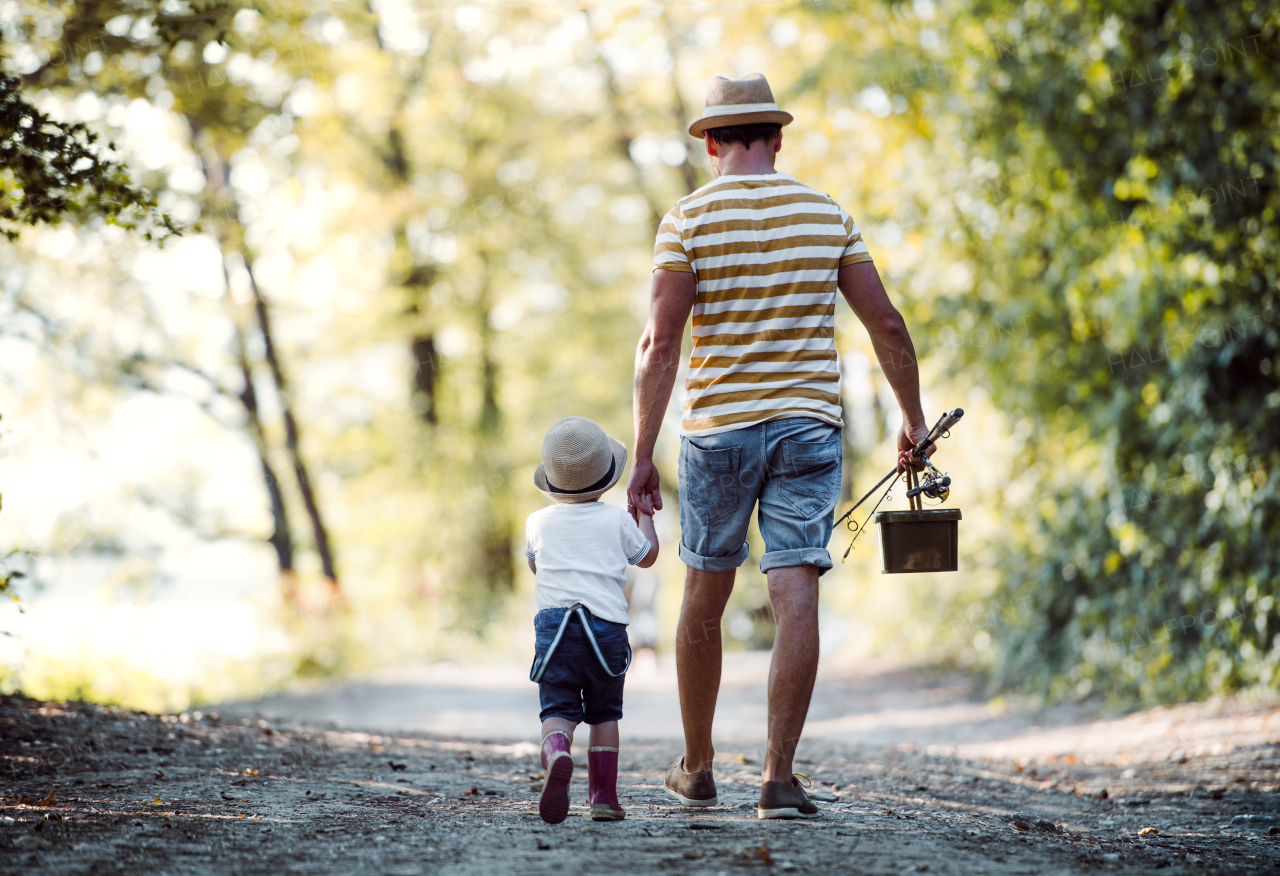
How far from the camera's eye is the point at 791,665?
10.7 ft

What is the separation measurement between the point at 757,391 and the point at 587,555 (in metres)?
0.72

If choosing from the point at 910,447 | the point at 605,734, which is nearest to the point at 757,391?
the point at 910,447

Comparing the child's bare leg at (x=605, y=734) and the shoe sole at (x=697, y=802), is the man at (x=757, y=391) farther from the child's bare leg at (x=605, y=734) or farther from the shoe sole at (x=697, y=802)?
the child's bare leg at (x=605, y=734)

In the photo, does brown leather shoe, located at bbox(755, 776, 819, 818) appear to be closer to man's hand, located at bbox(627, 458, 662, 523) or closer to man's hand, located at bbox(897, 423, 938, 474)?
man's hand, located at bbox(627, 458, 662, 523)

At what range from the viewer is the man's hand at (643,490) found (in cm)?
336

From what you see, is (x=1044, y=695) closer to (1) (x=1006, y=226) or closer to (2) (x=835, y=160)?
(1) (x=1006, y=226)

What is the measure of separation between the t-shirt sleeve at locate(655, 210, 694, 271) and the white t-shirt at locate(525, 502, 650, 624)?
0.30ft

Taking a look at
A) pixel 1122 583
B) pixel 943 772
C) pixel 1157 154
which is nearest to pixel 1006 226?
pixel 1157 154

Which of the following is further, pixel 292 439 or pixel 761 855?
pixel 292 439

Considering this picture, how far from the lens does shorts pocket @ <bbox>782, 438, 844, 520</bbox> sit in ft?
10.8

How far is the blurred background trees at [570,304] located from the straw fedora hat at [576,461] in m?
2.17

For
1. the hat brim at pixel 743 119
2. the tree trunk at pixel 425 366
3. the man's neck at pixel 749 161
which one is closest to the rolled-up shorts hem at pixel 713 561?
the man's neck at pixel 749 161

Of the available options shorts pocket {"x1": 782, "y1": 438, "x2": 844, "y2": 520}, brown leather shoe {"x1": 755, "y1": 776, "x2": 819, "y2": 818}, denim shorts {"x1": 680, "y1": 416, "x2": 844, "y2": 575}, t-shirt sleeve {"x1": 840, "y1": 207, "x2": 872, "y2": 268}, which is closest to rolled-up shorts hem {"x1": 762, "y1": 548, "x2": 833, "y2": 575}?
denim shorts {"x1": 680, "y1": 416, "x2": 844, "y2": 575}

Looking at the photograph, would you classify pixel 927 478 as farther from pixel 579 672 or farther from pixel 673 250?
pixel 579 672
